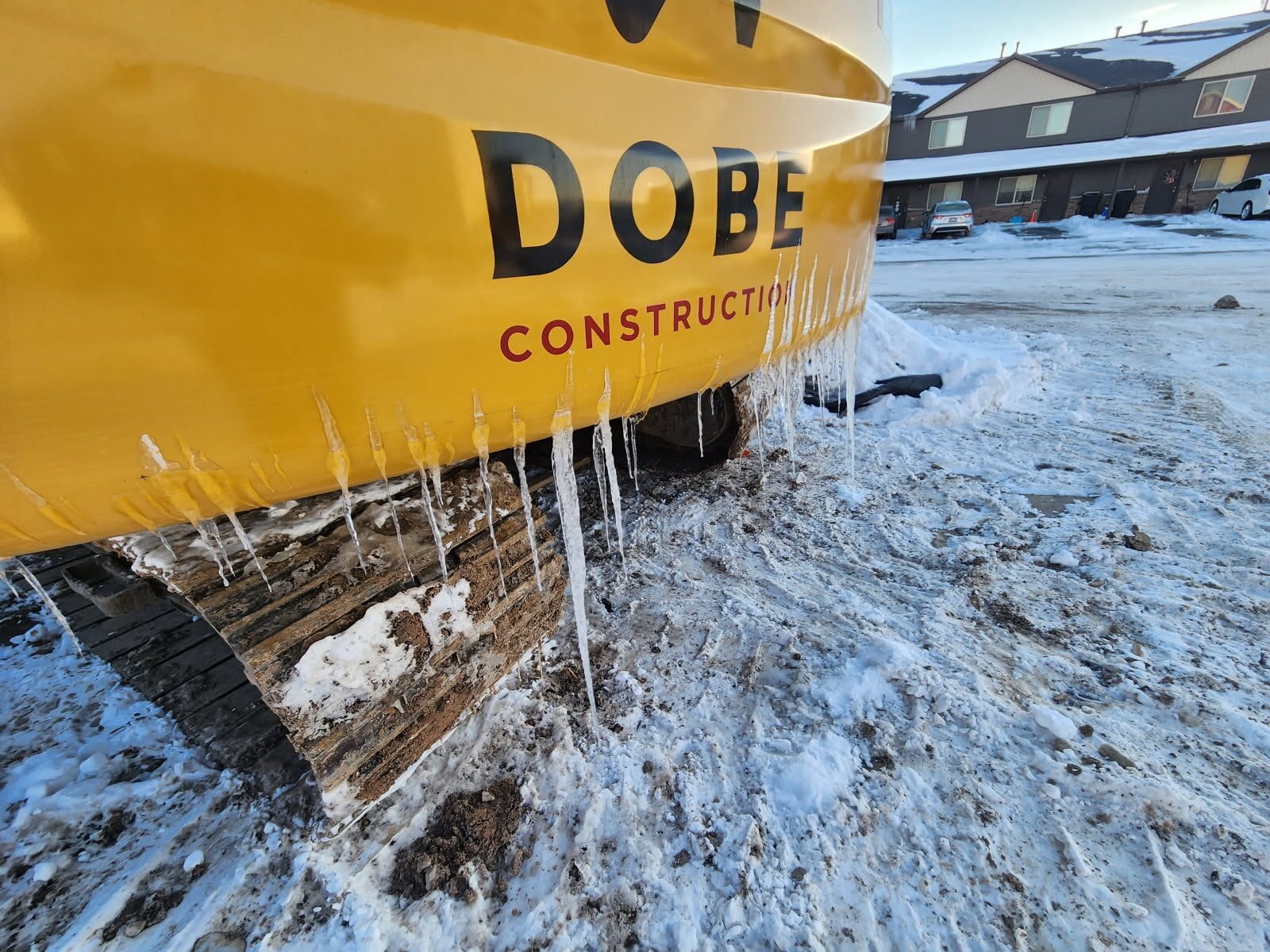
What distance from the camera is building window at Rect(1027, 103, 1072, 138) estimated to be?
20.5 metres

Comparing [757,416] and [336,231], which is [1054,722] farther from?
[336,231]

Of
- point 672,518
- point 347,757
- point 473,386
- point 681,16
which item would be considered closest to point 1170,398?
point 672,518

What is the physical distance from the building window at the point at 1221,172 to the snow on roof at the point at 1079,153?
0.71 m

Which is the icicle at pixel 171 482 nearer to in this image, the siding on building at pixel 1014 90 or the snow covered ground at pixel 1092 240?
the snow covered ground at pixel 1092 240

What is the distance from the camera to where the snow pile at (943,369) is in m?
4.25

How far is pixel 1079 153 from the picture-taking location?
62.6 ft

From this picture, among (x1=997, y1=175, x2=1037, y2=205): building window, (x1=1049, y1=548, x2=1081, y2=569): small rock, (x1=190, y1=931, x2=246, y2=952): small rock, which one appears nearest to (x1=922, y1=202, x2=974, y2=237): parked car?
(x1=997, y1=175, x2=1037, y2=205): building window

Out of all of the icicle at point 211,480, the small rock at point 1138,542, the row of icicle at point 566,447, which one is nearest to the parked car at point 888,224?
the small rock at point 1138,542

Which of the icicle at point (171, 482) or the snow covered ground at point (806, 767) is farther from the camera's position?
the snow covered ground at point (806, 767)

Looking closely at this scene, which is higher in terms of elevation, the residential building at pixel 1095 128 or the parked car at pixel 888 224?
the residential building at pixel 1095 128

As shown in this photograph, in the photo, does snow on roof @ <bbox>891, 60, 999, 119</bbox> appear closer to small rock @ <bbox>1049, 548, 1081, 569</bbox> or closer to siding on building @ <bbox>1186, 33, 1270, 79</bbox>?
siding on building @ <bbox>1186, 33, 1270, 79</bbox>

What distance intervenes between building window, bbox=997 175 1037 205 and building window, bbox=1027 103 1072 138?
8.44 ft

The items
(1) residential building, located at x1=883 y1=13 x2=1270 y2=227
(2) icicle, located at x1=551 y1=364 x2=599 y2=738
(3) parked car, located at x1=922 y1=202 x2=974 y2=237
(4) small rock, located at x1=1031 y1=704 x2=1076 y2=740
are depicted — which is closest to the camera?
(2) icicle, located at x1=551 y1=364 x2=599 y2=738

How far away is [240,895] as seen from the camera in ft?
4.79
